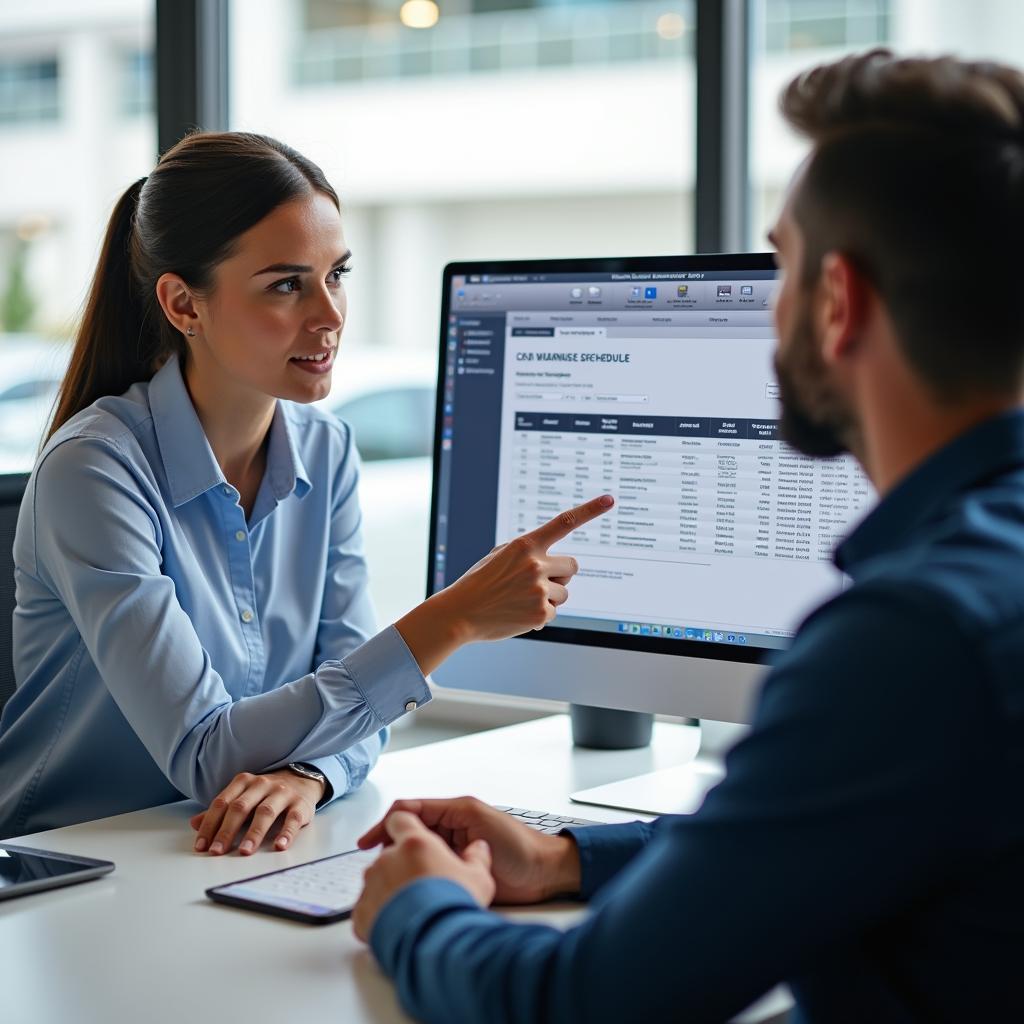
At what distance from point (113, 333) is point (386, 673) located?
2.04ft

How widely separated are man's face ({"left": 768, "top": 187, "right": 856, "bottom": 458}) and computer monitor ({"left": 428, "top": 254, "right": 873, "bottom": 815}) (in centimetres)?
52

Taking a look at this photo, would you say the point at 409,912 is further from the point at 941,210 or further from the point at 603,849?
the point at 941,210

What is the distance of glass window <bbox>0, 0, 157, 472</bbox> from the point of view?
10.4 ft

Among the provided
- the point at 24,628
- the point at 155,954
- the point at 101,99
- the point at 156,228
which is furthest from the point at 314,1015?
the point at 101,99

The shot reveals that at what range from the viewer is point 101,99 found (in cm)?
326

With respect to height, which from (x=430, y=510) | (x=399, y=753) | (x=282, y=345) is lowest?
(x=399, y=753)

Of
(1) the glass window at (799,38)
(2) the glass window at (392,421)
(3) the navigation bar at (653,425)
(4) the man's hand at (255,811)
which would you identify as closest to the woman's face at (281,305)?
(3) the navigation bar at (653,425)

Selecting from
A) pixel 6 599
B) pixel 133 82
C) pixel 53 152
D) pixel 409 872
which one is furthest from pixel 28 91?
pixel 409 872

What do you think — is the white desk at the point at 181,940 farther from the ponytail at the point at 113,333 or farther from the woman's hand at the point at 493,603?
the ponytail at the point at 113,333

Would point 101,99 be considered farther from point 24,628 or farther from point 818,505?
point 818,505

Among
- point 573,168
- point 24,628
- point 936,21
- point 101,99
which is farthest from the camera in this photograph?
point 101,99

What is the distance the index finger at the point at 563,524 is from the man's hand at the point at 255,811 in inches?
13.1

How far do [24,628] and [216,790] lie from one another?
366 millimetres

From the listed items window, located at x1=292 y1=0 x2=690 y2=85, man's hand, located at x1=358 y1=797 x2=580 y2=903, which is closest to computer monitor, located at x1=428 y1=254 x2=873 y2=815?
man's hand, located at x1=358 y1=797 x2=580 y2=903
